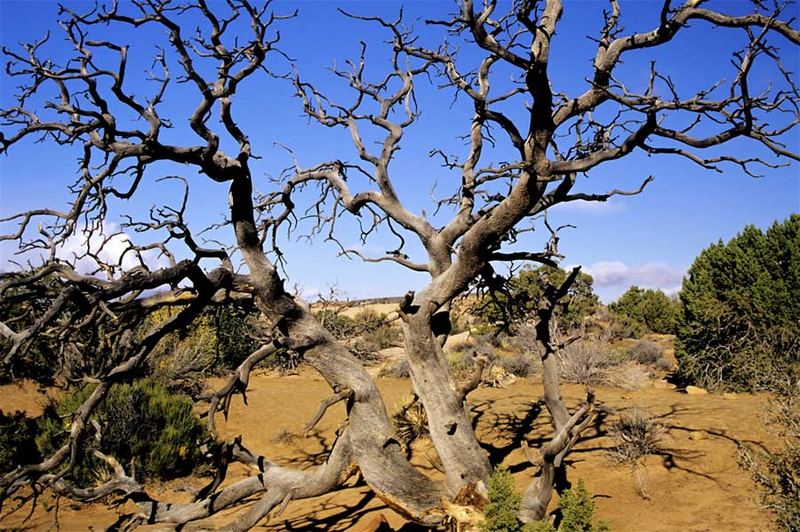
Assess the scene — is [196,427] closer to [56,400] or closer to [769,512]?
[56,400]

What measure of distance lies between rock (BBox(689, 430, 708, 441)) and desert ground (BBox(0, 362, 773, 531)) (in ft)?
A: 0.04

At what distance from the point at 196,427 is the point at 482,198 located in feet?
26.5

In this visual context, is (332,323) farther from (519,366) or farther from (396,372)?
(519,366)

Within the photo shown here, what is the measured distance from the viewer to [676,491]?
7039mm

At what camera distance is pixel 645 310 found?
29516 millimetres

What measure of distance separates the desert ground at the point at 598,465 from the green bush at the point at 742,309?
67.4 inches

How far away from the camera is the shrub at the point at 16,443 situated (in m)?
9.60

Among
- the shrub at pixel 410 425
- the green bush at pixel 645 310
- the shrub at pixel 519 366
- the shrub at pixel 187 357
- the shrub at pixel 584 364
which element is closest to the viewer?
the shrub at pixel 410 425

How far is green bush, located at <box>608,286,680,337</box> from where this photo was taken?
28422mm

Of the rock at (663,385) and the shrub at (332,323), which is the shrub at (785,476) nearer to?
the shrub at (332,323)

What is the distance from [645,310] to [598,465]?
2369 centimetres

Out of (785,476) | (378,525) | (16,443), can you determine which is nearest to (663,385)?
(785,476)

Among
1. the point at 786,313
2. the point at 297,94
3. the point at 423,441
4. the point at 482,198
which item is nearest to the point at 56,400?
the point at 423,441

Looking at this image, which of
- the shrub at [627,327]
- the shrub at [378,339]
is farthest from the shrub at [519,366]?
the shrub at [627,327]
